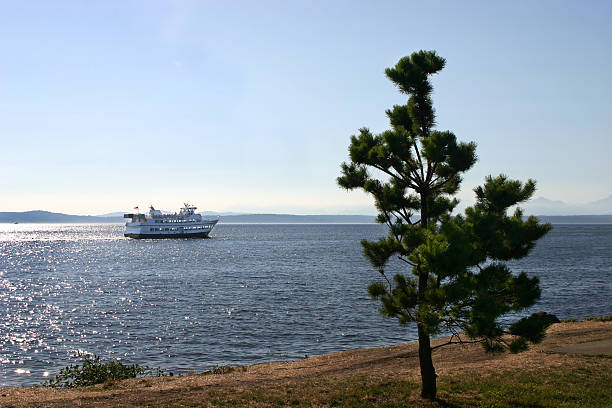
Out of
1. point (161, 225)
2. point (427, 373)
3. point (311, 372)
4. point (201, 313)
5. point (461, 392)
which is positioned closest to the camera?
point (427, 373)

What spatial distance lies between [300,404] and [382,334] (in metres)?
17.2

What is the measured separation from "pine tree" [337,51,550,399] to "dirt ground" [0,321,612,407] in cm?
544

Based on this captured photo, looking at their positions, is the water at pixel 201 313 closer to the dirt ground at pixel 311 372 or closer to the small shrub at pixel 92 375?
the small shrub at pixel 92 375

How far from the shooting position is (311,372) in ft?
61.8

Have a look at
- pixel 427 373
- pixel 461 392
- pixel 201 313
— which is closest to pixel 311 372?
pixel 427 373

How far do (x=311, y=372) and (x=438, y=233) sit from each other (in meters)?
9.56

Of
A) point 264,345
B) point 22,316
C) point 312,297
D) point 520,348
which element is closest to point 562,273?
point 312,297

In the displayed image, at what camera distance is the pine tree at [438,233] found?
34.9 ft

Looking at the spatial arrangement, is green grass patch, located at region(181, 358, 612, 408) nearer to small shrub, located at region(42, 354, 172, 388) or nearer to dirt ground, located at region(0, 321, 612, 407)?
dirt ground, located at region(0, 321, 612, 407)

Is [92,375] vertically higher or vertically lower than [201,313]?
higher

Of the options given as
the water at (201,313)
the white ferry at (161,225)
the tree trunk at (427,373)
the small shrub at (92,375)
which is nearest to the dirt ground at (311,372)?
the small shrub at (92,375)

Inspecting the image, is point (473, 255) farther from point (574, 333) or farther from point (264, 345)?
point (264, 345)

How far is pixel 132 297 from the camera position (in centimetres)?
4575

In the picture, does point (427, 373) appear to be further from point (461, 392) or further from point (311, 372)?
point (311, 372)
